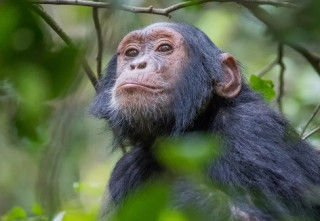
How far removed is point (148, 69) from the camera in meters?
4.61

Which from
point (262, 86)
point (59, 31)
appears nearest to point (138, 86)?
point (262, 86)

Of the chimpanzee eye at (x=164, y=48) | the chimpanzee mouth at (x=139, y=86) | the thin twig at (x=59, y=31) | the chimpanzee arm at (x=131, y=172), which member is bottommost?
the chimpanzee arm at (x=131, y=172)

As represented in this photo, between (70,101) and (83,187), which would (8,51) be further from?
(83,187)

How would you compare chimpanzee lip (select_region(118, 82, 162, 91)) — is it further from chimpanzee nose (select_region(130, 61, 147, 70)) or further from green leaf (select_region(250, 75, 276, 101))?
green leaf (select_region(250, 75, 276, 101))

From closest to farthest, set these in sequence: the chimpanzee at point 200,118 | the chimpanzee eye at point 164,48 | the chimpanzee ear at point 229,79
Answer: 1. the chimpanzee at point 200,118
2. the chimpanzee ear at point 229,79
3. the chimpanzee eye at point 164,48

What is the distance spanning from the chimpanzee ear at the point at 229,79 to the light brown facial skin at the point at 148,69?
30 cm

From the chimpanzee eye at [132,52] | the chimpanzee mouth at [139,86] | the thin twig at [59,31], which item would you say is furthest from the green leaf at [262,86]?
the thin twig at [59,31]

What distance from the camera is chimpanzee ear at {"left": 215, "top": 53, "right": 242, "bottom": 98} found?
4684 millimetres

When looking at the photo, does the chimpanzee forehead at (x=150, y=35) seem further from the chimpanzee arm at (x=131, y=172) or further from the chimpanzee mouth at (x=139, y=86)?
the chimpanzee arm at (x=131, y=172)

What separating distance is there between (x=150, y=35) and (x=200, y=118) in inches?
34.9

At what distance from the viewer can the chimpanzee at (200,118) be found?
12.7 ft

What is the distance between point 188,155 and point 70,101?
277 mm

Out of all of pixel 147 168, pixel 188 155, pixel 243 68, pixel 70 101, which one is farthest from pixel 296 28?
pixel 243 68

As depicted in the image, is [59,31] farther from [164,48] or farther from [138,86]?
[164,48]
